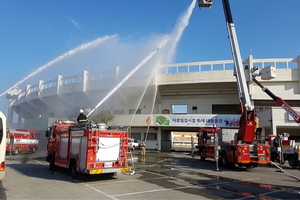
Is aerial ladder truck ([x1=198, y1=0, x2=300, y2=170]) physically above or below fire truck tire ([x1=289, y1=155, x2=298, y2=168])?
above

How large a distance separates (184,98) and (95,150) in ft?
103

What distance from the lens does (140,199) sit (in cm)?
727

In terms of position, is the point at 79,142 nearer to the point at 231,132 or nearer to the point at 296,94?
the point at 231,132

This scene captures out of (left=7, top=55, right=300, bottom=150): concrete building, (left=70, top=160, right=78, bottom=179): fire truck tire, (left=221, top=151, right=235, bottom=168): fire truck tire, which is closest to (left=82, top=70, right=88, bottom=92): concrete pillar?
(left=7, top=55, right=300, bottom=150): concrete building

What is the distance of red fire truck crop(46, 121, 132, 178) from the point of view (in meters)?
10.1

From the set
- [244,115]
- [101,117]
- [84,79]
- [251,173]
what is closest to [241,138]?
[244,115]

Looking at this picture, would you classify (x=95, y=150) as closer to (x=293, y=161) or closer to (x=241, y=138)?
(x=241, y=138)

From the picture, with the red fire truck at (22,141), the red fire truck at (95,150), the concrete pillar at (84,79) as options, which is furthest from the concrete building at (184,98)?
the red fire truck at (95,150)

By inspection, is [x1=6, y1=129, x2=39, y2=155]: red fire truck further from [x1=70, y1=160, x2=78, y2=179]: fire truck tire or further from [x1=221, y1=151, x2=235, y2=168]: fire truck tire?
[x1=221, y1=151, x2=235, y2=168]: fire truck tire

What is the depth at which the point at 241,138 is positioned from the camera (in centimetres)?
1570

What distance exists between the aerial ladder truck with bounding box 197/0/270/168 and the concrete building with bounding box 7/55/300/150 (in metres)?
Answer: 13.9

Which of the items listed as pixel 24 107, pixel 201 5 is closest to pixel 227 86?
A: pixel 201 5

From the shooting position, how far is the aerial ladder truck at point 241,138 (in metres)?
14.9

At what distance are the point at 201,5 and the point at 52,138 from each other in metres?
12.4
